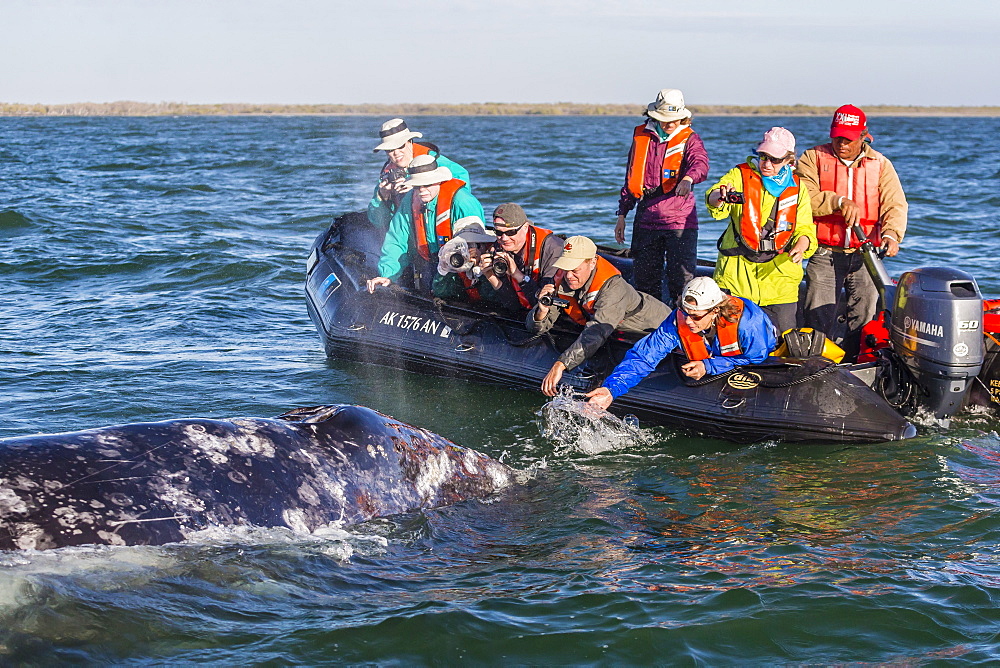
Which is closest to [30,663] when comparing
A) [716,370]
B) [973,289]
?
[716,370]

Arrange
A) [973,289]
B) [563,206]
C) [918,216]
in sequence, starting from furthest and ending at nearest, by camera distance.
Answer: [563,206] → [918,216] → [973,289]

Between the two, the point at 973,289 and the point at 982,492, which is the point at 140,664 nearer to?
the point at 982,492

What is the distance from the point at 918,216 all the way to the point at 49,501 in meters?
21.0

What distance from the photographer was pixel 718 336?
841 centimetres

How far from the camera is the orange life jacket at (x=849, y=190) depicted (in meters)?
9.03

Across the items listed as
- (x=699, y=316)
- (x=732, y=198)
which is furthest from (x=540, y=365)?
(x=732, y=198)

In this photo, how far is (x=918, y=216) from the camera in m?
22.3

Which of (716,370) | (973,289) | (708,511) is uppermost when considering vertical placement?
(973,289)

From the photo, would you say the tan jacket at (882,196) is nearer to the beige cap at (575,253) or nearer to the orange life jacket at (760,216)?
the orange life jacket at (760,216)

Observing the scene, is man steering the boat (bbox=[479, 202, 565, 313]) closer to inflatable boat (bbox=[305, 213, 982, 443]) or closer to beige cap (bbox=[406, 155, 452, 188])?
inflatable boat (bbox=[305, 213, 982, 443])

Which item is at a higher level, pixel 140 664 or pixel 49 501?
pixel 49 501

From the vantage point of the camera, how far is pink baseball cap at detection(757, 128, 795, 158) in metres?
8.52

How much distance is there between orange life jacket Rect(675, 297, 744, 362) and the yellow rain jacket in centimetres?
56

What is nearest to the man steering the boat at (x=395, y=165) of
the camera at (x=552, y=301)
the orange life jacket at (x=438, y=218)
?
the orange life jacket at (x=438, y=218)
